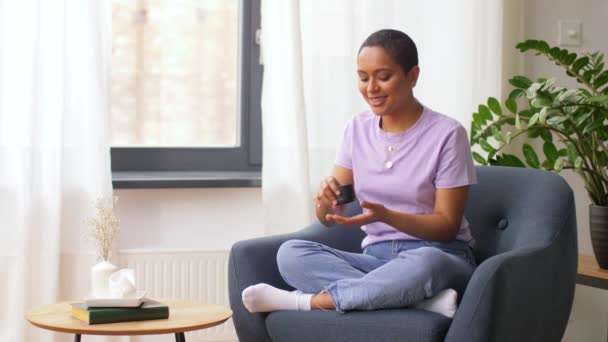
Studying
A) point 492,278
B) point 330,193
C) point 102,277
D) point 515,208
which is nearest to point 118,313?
point 102,277

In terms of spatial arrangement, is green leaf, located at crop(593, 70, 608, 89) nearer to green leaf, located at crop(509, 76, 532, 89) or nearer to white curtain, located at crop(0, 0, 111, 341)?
green leaf, located at crop(509, 76, 532, 89)

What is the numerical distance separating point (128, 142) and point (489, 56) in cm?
147

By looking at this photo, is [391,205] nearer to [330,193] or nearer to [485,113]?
[330,193]

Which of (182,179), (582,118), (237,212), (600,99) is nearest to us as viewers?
(600,99)

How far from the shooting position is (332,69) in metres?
3.60

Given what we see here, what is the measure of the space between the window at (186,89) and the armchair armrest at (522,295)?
1.52 metres

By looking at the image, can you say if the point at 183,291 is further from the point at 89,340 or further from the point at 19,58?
the point at 19,58

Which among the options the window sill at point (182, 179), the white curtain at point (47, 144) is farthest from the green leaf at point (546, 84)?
the white curtain at point (47, 144)

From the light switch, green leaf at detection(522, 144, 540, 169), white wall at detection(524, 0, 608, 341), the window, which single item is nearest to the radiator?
the window

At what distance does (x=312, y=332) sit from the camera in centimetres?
232

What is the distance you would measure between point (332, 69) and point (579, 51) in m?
1.13

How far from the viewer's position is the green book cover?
2.29 m

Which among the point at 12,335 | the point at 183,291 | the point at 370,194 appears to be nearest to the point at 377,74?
the point at 370,194

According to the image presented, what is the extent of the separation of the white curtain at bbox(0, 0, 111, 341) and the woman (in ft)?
3.39
